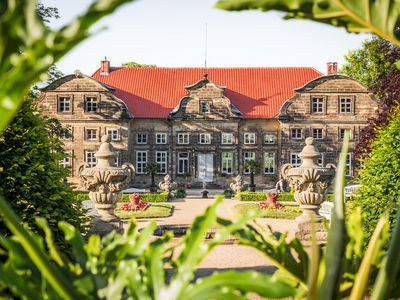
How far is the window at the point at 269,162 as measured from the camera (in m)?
28.9

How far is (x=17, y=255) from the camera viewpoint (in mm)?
1268

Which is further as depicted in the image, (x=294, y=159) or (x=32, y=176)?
(x=294, y=159)

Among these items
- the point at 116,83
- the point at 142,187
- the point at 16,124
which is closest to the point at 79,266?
the point at 16,124

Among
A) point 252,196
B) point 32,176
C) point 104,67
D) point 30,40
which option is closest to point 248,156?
point 252,196

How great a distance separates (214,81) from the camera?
31.1 meters

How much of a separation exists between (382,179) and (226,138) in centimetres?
2277

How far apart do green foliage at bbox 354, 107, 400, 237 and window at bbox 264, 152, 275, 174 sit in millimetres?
22132

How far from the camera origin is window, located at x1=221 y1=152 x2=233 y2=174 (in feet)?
95.4

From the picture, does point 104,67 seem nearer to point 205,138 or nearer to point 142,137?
point 142,137

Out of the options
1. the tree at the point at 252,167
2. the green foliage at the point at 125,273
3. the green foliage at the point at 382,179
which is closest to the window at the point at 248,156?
the tree at the point at 252,167

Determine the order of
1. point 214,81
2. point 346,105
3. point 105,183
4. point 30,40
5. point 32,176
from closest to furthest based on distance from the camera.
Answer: point 30,40 → point 32,176 → point 105,183 → point 346,105 → point 214,81

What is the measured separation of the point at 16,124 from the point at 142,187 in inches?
938

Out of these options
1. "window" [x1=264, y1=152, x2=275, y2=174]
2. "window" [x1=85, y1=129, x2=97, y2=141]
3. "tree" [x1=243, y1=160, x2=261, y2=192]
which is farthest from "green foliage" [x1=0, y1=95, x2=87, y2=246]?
"window" [x1=264, y1=152, x2=275, y2=174]

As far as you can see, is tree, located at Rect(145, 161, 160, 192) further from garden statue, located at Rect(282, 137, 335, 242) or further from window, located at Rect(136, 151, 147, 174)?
garden statue, located at Rect(282, 137, 335, 242)
